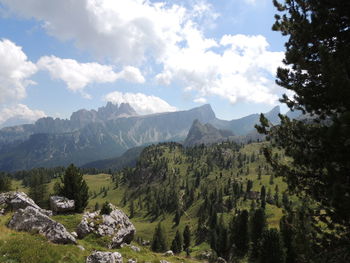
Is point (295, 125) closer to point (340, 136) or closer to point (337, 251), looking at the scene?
point (340, 136)

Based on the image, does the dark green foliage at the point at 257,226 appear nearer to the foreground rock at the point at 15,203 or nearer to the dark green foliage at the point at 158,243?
the dark green foliage at the point at 158,243

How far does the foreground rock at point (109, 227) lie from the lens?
31.3 metres

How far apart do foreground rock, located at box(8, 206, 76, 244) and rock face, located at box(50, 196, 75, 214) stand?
8.86m

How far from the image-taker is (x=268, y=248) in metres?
54.6

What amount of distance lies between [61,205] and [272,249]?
4399 centimetres

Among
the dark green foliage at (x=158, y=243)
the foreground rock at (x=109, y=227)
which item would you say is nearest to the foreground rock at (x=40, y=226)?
the foreground rock at (x=109, y=227)

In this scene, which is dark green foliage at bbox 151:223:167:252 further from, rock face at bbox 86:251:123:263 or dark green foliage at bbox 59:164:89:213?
rock face at bbox 86:251:123:263

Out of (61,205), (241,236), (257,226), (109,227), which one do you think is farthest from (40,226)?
(241,236)

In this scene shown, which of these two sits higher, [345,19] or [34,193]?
[345,19]

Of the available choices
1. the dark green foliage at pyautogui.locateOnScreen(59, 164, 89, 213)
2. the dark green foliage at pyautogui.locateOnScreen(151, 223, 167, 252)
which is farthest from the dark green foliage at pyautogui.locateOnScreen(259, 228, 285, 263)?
the dark green foliage at pyautogui.locateOnScreen(151, 223, 167, 252)

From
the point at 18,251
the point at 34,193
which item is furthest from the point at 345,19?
the point at 34,193

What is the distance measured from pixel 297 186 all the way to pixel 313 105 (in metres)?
5.05

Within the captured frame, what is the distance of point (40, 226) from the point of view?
26531 mm

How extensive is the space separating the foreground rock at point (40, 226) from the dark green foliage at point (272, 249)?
145 ft
